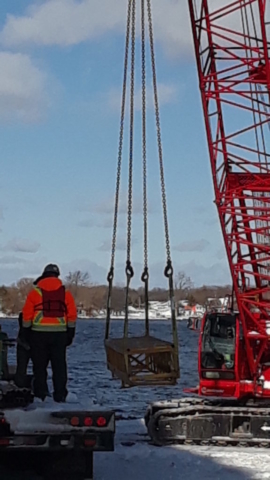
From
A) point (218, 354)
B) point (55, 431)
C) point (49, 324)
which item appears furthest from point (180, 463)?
point (55, 431)

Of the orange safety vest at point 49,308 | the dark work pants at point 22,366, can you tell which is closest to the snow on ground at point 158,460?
the dark work pants at point 22,366

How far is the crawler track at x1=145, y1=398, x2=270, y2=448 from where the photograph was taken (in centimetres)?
1589

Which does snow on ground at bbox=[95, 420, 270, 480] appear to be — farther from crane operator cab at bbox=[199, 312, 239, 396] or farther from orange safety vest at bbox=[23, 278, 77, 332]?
orange safety vest at bbox=[23, 278, 77, 332]

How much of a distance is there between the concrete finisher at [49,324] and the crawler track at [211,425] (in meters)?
5.32

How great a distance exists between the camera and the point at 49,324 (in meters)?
10.9

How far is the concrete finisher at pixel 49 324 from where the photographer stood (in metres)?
10.8

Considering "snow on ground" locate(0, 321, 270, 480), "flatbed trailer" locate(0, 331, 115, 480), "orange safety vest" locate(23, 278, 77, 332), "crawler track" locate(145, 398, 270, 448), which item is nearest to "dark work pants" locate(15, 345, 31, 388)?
"orange safety vest" locate(23, 278, 77, 332)

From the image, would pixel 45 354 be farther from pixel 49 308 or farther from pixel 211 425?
pixel 211 425

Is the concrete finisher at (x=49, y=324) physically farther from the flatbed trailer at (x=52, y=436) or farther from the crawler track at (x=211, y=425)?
the crawler track at (x=211, y=425)

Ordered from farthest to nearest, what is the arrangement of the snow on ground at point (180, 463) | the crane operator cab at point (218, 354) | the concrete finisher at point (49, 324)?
the crane operator cab at point (218, 354)
the snow on ground at point (180, 463)
the concrete finisher at point (49, 324)

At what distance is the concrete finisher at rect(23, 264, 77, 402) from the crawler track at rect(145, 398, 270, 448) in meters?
5.32

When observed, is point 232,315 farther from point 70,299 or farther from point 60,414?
point 60,414

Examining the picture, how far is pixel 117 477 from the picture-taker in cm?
1133

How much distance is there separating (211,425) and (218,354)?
58.8 inches
